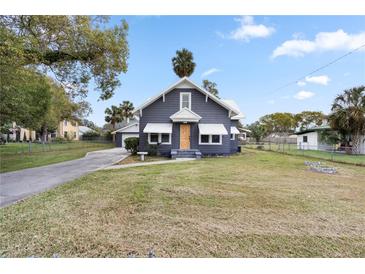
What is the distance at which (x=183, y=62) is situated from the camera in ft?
74.1

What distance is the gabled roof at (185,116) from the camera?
52.8 feet

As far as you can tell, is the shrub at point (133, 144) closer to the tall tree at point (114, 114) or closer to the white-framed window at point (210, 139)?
the white-framed window at point (210, 139)

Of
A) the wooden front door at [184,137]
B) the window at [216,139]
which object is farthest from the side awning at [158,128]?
the window at [216,139]

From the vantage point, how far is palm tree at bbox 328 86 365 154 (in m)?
20.4

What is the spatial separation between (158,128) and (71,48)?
8847mm

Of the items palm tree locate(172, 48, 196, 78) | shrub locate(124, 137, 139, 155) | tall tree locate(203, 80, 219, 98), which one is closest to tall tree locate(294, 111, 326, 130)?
tall tree locate(203, 80, 219, 98)

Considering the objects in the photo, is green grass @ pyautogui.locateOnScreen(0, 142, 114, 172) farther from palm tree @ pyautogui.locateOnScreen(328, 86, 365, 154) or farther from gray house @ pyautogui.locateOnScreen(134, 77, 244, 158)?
palm tree @ pyautogui.locateOnScreen(328, 86, 365, 154)

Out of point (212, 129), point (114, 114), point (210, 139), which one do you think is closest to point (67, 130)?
point (114, 114)

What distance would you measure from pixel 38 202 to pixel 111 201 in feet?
5.70

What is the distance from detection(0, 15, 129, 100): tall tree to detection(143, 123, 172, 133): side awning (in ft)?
18.3

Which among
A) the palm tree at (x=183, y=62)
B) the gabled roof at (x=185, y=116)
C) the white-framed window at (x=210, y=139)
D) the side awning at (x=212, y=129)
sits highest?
the palm tree at (x=183, y=62)

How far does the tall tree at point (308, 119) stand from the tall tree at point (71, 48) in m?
61.3

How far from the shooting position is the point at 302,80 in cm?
1706
